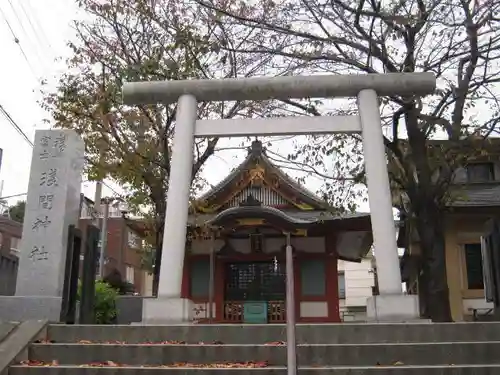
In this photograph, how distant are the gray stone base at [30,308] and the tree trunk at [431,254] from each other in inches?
271

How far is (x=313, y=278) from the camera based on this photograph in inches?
695

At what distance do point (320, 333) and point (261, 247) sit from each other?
11465mm

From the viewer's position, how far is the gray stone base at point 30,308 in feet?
25.6

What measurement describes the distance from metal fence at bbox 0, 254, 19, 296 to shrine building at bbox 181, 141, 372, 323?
6795mm

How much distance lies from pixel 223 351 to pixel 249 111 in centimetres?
960

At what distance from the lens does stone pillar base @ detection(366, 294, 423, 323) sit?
307 inches

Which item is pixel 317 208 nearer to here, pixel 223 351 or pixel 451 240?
pixel 451 240

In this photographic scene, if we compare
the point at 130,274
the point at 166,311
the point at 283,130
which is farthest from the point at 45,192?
the point at 130,274

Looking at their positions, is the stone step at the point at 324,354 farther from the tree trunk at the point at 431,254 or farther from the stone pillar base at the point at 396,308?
the tree trunk at the point at 431,254

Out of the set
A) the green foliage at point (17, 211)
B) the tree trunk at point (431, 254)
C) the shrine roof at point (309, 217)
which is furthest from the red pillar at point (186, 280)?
the green foliage at point (17, 211)

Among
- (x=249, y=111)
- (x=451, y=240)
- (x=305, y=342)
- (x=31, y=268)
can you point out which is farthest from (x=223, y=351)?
(x=451, y=240)

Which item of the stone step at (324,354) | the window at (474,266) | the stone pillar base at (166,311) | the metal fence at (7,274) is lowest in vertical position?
the stone step at (324,354)

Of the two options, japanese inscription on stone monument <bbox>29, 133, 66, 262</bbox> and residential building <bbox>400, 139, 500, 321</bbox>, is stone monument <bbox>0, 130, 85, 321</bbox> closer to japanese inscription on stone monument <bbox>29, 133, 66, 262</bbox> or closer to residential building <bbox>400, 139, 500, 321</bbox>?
japanese inscription on stone monument <bbox>29, 133, 66, 262</bbox>

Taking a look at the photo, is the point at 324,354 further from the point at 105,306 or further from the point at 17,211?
the point at 17,211
